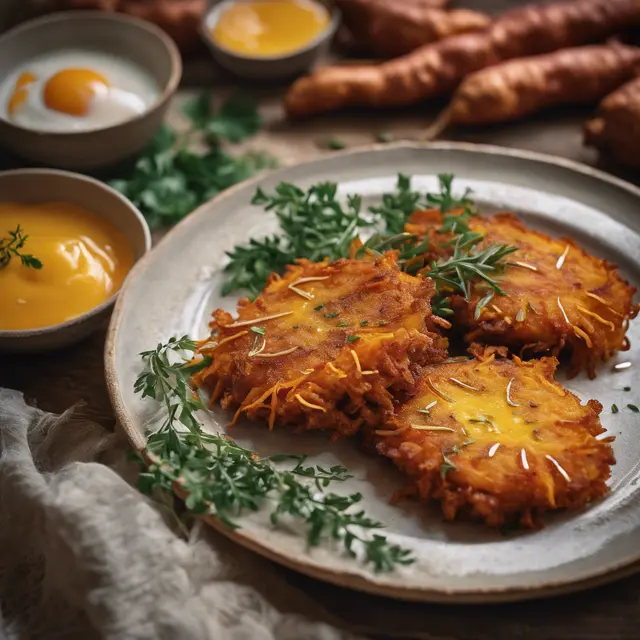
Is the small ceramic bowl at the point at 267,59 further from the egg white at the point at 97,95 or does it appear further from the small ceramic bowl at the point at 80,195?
the small ceramic bowl at the point at 80,195

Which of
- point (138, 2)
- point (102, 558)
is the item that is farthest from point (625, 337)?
point (138, 2)

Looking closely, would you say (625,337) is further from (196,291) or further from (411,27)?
(411,27)

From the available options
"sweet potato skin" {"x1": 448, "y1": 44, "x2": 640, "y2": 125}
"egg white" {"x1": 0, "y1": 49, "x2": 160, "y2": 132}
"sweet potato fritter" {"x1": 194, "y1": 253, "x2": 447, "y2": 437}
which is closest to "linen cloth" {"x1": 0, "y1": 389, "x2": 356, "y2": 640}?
"sweet potato fritter" {"x1": 194, "y1": 253, "x2": 447, "y2": 437}

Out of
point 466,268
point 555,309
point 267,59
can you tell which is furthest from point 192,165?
point 555,309

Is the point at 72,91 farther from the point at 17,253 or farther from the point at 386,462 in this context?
the point at 386,462

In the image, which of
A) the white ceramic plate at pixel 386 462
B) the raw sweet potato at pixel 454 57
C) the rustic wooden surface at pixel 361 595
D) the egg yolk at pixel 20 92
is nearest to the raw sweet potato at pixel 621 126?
the rustic wooden surface at pixel 361 595

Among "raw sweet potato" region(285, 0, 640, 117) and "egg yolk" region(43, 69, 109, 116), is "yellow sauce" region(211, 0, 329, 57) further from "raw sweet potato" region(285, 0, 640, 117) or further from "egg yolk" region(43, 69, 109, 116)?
"egg yolk" region(43, 69, 109, 116)

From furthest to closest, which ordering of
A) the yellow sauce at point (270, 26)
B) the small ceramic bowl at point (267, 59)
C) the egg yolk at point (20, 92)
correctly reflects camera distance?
the yellow sauce at point (270, 26) < the small ceramic bowl at point (267, 59) < the egg yolk at point (20, 92)
